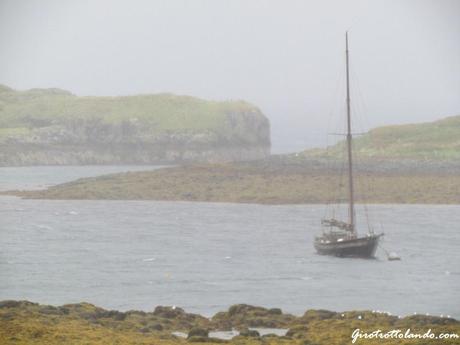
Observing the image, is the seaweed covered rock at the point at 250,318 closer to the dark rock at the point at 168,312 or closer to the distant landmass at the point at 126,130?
the dark rock at the point at 168,312

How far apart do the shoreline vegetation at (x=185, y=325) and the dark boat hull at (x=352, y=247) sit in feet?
58.5

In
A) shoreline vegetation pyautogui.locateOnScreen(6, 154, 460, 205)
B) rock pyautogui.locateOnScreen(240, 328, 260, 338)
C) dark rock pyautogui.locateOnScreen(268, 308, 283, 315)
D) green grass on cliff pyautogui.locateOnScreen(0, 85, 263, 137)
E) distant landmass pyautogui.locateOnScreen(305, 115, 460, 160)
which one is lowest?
rock pyautogui.locateOnScreen(240, 328, 260, 338)

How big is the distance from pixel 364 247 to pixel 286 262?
4.58 metres

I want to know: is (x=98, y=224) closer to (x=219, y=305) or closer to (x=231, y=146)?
(x=219, y=305)

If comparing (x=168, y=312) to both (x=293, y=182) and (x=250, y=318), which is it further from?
(x=293, y=182)

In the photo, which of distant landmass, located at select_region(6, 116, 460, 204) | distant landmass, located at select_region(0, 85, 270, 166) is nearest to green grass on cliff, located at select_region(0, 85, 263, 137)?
distant landmass, located at select_region(0, 85, 270, 166)

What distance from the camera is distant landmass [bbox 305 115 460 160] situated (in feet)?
338

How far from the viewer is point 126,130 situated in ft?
550

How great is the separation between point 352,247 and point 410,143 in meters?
53.3

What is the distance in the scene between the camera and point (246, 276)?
4959 centimetres

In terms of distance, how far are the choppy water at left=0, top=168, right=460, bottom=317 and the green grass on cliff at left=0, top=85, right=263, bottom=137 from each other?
3503 inches

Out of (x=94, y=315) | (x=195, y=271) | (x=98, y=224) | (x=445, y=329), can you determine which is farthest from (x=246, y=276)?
(x=98, y=224)

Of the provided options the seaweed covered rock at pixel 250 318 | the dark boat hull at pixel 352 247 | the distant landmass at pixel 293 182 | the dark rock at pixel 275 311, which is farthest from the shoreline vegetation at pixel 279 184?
the seaweed covered rock at pixel 250 318

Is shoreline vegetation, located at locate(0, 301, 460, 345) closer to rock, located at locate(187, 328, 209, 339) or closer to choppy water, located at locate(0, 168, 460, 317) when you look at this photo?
rock, located at locate(187, 328, 209, 339)
